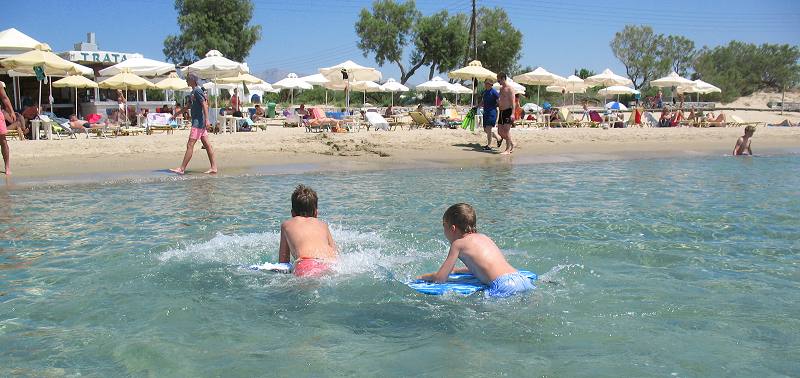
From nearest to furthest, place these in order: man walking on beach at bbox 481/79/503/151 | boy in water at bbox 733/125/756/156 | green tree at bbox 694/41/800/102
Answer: man walking on beach at bbox 481/79/503/151, boy in water at bbox 733/125/756/156, green tree at bbox 694/41/800/102

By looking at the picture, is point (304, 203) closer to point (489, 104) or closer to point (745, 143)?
point (489, 104)

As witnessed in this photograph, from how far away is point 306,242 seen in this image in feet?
16.5

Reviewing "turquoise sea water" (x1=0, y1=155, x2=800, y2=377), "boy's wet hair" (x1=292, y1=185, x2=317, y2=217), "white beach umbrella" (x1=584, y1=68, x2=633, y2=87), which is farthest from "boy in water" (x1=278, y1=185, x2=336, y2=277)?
"white beach umbrella" (x1=584, y1=68, x2=633, y2=87)

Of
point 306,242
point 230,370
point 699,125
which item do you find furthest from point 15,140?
point 699,125

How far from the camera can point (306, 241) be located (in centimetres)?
503

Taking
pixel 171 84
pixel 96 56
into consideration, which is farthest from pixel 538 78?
pixel 96 56

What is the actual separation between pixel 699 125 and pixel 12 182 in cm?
2196

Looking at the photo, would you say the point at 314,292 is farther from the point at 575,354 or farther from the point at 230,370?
the point at 575,354

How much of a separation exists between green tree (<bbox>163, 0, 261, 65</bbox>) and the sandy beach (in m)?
35.5

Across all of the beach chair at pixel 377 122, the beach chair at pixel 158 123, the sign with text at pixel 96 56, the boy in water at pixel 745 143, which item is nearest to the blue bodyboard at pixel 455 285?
the boy in water at pixel 745 143

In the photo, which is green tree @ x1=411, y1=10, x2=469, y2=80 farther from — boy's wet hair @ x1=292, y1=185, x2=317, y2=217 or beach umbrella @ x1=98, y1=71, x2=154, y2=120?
boy's wet hair @ x1=292, y1=185, x2=317, y2=217

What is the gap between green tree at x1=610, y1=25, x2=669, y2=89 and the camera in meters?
69.8

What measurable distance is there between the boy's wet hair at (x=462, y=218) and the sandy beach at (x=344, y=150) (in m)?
8.00

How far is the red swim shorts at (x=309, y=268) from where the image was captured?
494 cm
